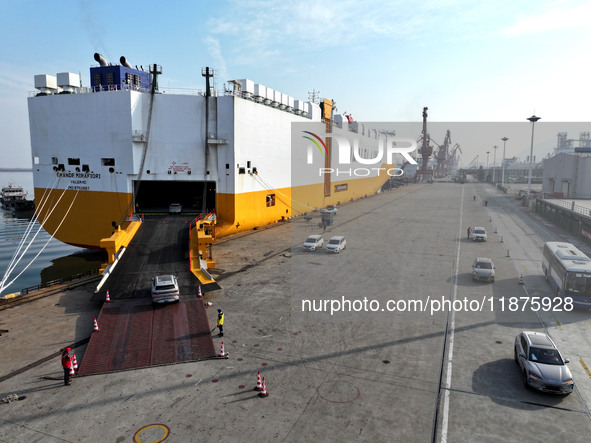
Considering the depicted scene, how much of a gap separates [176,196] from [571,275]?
117 ft

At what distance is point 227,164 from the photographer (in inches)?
1409

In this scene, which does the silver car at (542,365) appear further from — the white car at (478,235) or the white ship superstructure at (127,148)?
the white ship superstructure at (127,148)

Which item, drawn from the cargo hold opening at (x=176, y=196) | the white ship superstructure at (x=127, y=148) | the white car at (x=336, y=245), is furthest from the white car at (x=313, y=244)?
the cargo hold opening at (x=176, y=196)

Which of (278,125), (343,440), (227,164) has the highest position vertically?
(278,125)

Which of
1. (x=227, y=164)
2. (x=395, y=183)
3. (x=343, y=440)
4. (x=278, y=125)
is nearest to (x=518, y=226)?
(x=278, y=125)

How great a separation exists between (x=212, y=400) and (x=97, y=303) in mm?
11732

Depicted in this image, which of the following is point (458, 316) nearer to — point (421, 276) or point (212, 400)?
point (421, 276)

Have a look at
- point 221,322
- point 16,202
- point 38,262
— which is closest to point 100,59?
point 38,262

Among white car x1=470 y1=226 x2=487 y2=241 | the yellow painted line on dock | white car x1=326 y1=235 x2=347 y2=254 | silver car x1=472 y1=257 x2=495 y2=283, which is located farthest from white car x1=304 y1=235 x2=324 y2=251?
the yellow painted line on dock

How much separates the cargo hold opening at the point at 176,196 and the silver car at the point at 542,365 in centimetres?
2801

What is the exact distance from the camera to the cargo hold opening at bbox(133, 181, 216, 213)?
3691 centimetres

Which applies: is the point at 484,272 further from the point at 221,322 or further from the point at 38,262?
the point at 38,262

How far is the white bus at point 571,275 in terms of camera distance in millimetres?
20062

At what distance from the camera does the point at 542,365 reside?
43.6 feet
